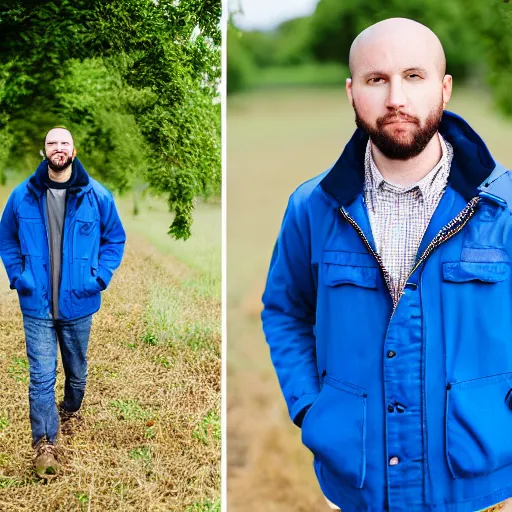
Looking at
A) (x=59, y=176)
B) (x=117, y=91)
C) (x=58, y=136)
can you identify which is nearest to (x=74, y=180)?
(x=59, y=176)

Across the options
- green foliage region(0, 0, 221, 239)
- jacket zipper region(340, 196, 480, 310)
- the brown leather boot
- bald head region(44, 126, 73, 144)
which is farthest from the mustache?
the brown leather boot

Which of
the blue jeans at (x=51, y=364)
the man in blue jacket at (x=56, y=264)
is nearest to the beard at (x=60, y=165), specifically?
the man in blue jacket at (x=56, y=264)

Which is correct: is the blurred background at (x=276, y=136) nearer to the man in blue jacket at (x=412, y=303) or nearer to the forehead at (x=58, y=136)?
the man in blue jacket at (x=412, y=303)

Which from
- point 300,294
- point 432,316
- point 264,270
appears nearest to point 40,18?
point 264,270

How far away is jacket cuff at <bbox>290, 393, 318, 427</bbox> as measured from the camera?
2.61 metres

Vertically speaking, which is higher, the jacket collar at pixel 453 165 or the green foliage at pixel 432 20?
the green foliage at pixel 432 20

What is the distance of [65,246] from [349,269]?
141cm

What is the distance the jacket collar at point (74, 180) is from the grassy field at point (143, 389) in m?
0.21

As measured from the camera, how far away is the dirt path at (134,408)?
337 cm

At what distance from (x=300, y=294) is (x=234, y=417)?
930 millimetres

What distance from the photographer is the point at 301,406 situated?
261 cm

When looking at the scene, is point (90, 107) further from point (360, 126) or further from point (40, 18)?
point (360, 126)

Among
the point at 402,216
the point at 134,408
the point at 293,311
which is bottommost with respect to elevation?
the point at 134,408

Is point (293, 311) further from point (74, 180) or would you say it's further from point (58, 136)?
point (58, 136)
